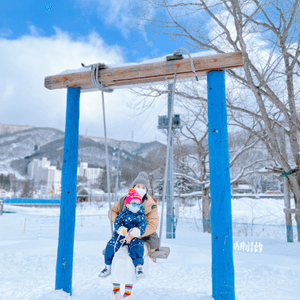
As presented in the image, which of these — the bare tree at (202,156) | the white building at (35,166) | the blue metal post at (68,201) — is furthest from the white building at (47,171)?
the blue metal post at (68,201)

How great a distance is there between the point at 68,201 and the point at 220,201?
1806 millimetres

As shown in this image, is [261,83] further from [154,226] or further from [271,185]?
[271,185]

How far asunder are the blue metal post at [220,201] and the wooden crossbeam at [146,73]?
0.22 metres

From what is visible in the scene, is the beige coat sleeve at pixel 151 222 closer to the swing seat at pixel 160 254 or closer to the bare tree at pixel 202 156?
the swing seat at pixel 160 254

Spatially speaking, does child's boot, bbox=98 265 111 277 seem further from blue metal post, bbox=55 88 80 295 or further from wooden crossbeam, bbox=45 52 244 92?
wooden crossbeam, bbox=45 52 244 92

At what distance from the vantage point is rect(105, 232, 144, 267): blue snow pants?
98.6 inches

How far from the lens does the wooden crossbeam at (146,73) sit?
9.41ft

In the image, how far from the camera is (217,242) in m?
2.67

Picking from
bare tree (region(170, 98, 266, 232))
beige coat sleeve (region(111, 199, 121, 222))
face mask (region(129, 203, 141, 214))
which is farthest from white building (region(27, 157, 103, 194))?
face mask (region(129, 203, 141, 214))

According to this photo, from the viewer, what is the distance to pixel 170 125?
10.0ft

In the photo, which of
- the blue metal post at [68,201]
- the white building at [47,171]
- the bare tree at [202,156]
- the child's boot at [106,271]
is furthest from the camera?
the white building at [47,171]

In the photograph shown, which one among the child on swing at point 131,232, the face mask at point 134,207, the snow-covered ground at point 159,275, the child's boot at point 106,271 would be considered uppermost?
the face mask at point 134,207

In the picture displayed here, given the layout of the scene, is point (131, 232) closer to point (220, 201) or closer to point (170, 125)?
point (220, 201)

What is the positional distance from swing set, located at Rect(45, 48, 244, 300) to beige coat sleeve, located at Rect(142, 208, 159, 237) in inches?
8.4
